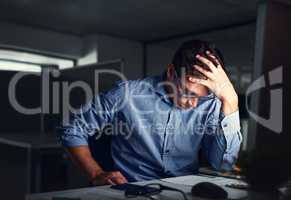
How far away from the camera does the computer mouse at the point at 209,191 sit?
3.23 ft

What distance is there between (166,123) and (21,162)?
1.09 metres

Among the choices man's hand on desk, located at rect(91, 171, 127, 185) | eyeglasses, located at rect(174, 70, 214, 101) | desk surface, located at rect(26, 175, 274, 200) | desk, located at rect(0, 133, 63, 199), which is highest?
eyeglasses, located at rect(174, 70, 214, 101)

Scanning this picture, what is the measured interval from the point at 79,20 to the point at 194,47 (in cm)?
172

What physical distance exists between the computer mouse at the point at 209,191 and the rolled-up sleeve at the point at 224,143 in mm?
477

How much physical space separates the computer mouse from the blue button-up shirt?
0.52 meters

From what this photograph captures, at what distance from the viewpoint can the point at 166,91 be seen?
165cm

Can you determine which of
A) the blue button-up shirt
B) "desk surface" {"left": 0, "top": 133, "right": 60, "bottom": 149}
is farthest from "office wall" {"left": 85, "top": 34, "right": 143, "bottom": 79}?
the blue button-up shirt

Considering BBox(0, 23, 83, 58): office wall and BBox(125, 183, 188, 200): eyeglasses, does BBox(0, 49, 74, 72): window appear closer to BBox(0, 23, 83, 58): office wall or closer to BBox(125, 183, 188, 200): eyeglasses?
BBox(0, 23, 83, 58): office wall

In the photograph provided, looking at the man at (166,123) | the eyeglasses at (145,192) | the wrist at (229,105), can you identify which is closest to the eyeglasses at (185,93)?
the man at (166,123)

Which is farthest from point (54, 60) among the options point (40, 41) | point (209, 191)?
point (209, 191)

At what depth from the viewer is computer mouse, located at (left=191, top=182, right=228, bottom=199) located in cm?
98

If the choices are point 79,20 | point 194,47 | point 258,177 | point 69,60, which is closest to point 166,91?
point 194,47

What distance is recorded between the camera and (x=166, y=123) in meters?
1.64

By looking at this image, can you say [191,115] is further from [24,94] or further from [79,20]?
[79,20]
